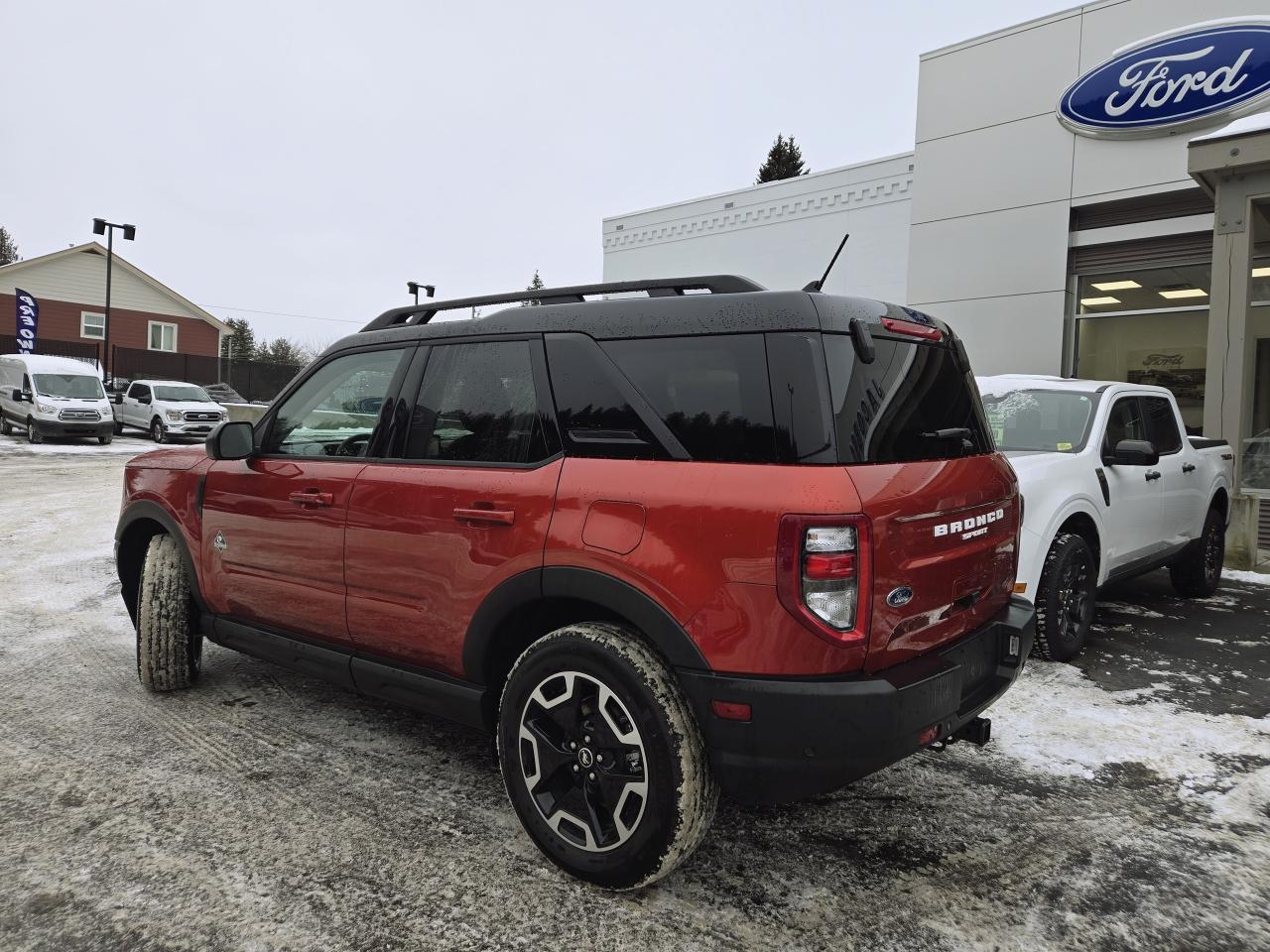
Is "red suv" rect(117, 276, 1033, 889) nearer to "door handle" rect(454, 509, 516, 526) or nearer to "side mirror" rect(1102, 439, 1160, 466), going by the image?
"door handle" rect(454, 509, 516, 526)

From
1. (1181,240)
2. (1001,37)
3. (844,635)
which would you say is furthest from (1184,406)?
(844,635)

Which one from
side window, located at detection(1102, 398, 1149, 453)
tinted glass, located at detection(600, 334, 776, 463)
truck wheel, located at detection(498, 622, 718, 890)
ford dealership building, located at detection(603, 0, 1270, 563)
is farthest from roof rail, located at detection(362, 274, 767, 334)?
ford dealership building, located at detection(603, 0, 1270, 563)

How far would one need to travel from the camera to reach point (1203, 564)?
263 inches

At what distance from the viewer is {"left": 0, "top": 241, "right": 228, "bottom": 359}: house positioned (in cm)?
3497

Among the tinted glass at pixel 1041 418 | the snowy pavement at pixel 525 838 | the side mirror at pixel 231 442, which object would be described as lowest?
the snowy pavement at pixel 525 838

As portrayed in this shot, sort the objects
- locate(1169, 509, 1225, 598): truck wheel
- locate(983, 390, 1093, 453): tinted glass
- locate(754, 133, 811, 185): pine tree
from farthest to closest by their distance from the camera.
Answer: locate(754, 133, 811, 185): pine tree → locate(1169, 509, 1225, 598): truck wheel → locate(983, 390, 1093, 453): tinted glass

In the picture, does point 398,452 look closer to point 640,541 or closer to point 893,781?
point 640,541

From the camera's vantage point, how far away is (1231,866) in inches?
108

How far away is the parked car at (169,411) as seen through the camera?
22.2 metres

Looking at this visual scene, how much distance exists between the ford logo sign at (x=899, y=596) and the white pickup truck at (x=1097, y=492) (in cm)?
260

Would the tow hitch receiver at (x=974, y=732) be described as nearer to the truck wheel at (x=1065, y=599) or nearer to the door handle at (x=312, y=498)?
the truck wheel at (x=1065, y=599)

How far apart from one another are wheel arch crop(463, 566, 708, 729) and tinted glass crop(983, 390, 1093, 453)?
3835mm

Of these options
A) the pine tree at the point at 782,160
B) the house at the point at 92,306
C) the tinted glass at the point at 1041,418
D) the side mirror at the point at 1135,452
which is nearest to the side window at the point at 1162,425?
the tinted glass at the point at 1041,418

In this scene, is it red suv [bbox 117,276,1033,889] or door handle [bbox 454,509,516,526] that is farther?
door handle [bbox 454,509,516,526]
